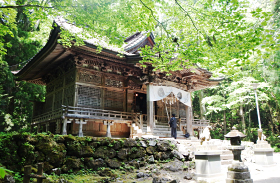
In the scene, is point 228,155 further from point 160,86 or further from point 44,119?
point 44,119

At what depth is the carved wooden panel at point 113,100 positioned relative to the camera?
43.8ft

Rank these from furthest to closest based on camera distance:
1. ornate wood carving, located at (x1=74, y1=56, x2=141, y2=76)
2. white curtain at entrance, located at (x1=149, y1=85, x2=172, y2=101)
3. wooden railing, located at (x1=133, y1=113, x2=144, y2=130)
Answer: white curtain at entrance, located at (x1=149, y1=85, x2=172, y2=101) → wooden railing, located at (x1=133, y1=113, x2=144, y2=130) → ornate wood carving, located at (x1=74, y1=56, x2=141, y2=76)

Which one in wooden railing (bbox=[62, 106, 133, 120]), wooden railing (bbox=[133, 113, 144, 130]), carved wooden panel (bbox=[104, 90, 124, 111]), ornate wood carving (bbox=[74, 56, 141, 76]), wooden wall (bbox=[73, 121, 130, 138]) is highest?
ornate wood carving (bbox=[74, 56, 141, 76])

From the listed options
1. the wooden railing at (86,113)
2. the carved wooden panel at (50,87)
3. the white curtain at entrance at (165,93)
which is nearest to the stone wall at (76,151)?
the wooden railing at (86,113)

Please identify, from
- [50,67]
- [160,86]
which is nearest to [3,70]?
[50,67]

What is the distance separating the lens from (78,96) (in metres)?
12.2

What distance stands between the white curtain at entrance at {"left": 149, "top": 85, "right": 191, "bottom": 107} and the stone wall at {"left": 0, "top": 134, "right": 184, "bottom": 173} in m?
3.40

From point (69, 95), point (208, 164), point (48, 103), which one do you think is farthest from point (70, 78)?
point (208, 164)

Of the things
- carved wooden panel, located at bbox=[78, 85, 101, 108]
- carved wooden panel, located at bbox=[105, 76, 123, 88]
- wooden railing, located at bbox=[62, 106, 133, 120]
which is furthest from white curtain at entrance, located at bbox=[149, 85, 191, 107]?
carved wooden panel, located at bbox=[78, 85, 101, 108]

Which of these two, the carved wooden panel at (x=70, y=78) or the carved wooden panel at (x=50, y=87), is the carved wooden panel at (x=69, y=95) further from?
the carved wooden panel at (x=50, y=87)

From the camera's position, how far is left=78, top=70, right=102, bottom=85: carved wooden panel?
40.9 ft

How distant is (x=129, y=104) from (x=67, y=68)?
4945 mm

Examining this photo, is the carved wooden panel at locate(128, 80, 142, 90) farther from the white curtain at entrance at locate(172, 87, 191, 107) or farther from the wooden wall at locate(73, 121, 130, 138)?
the wooden wall at locate(73, 121, 130, 138)

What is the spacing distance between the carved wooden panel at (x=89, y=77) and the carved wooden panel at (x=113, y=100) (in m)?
1.02
